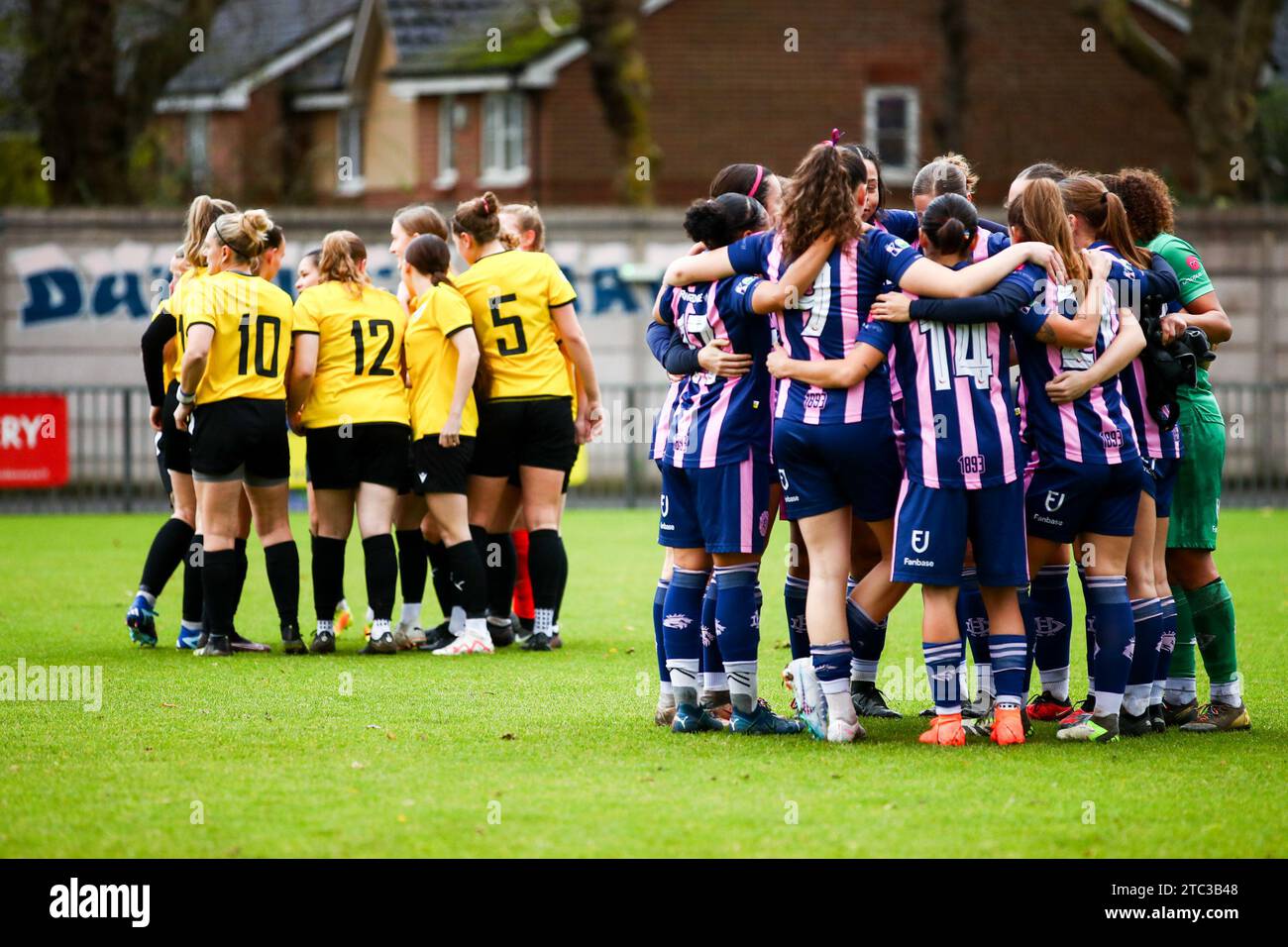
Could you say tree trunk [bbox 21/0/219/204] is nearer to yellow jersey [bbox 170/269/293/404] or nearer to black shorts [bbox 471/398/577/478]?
yellow jersey [bbox 170/269/293/404]

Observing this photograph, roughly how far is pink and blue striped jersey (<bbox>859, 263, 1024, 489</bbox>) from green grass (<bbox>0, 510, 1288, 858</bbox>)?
3.42 ft

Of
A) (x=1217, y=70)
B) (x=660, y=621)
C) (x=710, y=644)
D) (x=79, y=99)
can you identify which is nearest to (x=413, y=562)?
(x=660, y=621)

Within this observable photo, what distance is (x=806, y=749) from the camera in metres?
6.36

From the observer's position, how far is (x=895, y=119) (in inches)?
1342

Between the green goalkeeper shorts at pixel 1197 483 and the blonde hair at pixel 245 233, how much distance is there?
4726mm

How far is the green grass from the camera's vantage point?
16.4 feet

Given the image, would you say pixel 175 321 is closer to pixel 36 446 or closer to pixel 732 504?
pixel 732 504

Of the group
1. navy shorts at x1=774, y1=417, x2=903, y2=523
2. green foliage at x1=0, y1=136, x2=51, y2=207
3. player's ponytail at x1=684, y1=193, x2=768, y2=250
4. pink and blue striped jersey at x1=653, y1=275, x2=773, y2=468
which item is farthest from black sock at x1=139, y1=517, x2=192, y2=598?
green foliage at x1=0, y1=136, x2=51, y2=207

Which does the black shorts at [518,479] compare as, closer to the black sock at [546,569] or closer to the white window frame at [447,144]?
the black sock at [546,569]

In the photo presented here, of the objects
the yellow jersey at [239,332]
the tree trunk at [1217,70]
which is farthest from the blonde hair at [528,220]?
the tree trunk at [1217,70]

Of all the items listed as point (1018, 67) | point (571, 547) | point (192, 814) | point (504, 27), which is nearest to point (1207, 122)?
point (1018, 67)

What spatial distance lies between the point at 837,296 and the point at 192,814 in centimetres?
290

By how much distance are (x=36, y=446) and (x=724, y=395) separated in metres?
14.4
